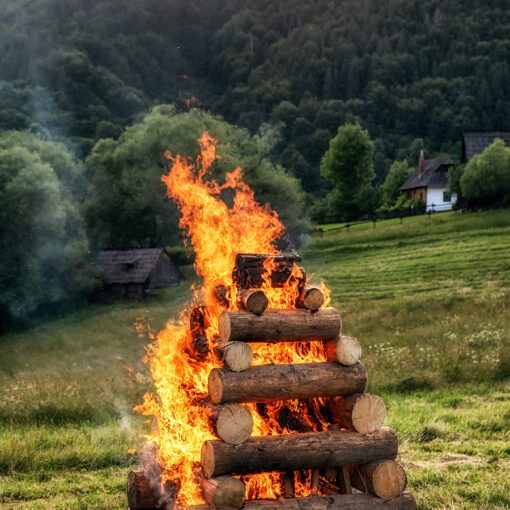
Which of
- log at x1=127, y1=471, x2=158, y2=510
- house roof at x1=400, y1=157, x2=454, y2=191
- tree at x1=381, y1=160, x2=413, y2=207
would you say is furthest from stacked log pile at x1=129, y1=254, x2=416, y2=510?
tree at x1=381, y1=160, x2=413, y2=207

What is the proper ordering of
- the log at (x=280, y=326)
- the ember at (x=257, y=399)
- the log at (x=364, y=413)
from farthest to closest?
the log at (x=364, y=413), the log at (x=280, y=326), the ember at (x=257, y=399)

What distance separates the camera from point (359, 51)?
180 m

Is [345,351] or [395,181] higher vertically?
[395,181]

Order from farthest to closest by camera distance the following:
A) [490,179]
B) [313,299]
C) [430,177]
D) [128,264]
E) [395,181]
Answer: [395,181] < [430,177] < [490,179] < [128,264] < [313,299]

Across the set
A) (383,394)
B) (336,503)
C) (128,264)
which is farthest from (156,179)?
(336,503)

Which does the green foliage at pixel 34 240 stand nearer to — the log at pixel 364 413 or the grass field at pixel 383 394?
the grass field at pixel 383 394

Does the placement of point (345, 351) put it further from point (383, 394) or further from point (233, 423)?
point (383, 394)

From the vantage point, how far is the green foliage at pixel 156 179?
5344cm

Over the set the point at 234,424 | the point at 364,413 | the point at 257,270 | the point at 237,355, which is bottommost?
the point at 364,413

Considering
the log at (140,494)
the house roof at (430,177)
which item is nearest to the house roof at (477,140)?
the house roof at (430,177)

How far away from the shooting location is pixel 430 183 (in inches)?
3647

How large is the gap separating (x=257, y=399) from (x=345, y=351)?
1.07m

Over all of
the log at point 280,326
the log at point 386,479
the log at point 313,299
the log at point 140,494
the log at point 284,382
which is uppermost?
the log at point 313,299

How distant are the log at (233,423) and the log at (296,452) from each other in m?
0.08
